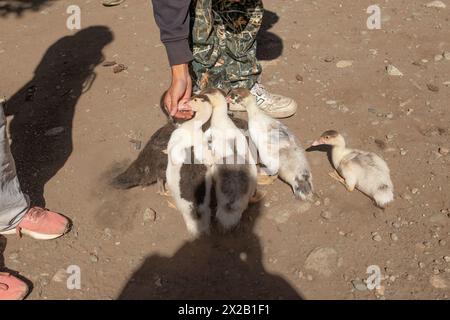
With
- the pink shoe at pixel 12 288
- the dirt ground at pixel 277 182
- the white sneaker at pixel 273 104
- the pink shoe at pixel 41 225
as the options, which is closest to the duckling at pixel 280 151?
the dirt ground at pixel 277 182

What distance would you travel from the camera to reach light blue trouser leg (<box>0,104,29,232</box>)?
3.48 m

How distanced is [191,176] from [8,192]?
1516 millimetres

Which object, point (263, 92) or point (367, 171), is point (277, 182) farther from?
point (263, 92)

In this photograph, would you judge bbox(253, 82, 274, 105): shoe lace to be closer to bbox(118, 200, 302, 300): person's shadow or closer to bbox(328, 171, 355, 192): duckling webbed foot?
bbox(328, 171, 355, 192): duckling webbed foot

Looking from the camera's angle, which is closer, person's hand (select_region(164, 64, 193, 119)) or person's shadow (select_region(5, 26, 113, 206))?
person's hand (select_region(164, 64, 193, 119))

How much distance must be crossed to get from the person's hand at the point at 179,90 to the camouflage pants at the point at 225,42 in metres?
0.75

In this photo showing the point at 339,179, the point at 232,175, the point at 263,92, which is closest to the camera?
the point at 232,175

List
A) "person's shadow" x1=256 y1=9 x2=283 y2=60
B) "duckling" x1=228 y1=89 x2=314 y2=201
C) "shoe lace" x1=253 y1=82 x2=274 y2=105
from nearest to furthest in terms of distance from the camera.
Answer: "duckling" x1=228 y1=89 x2=314 y2=201 → "shoe lace" x1=253 y1=82 x2=274 y2=105 → "person's shadow" x1=256 y1=9 x2=283 y2=60

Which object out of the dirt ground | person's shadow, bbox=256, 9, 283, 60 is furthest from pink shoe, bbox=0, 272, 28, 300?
person's shadow, bbox=256, 9, 283, 60

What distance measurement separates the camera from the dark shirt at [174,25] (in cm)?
391

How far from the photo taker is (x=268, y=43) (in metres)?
6.53

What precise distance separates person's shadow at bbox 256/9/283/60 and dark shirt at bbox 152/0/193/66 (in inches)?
90.8

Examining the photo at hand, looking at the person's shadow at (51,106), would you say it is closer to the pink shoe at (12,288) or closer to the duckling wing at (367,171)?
the pink shoe at (12,288)

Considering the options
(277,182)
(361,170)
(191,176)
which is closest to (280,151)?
(277,182)
